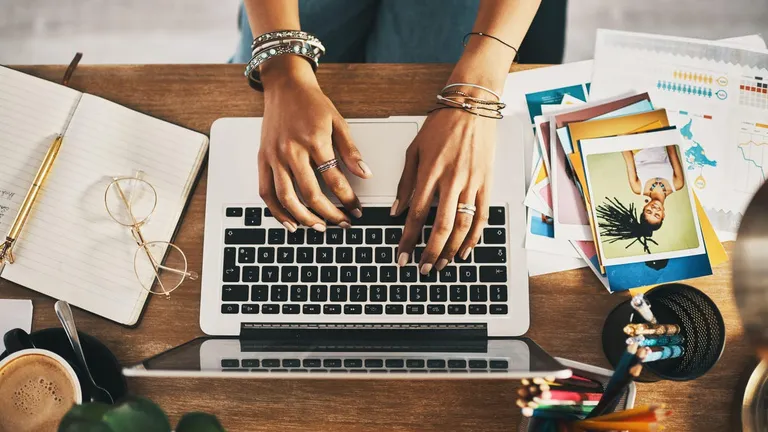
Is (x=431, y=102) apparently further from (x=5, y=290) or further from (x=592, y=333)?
(x=5, y=290)

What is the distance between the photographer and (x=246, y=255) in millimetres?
799

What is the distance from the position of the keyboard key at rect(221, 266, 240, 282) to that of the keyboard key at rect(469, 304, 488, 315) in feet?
1.07

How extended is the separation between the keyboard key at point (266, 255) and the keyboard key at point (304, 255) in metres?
0.04

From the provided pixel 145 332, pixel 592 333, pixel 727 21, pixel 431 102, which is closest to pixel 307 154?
pixel 431 102

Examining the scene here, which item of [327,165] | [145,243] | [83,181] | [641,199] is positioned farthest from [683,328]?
[83,181]

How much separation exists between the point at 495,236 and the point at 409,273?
13 centimetres

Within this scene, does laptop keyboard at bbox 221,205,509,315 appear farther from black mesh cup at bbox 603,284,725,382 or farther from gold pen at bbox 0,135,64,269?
gold pen at bbox 0,135,64,269

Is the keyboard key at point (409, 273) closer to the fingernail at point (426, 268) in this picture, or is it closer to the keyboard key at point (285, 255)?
the fingernail at point (426, 268)

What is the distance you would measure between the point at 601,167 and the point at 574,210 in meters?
0.07

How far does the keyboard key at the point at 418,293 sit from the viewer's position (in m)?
0.78

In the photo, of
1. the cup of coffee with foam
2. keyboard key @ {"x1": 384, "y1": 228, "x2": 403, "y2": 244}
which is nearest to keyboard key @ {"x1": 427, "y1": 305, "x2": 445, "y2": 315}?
keyboard key @ {"x1": 384, "y1": 228, "x2": 403, "y2": 244}

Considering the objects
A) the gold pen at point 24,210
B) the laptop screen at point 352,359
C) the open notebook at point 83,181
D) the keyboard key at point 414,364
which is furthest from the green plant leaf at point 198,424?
the gold pen at point 24,210

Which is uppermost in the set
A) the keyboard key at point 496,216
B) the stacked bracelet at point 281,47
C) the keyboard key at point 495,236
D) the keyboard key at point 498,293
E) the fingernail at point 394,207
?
the stacked bracelet at point 281,47

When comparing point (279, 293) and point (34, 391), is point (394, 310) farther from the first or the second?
point (34, 391)
